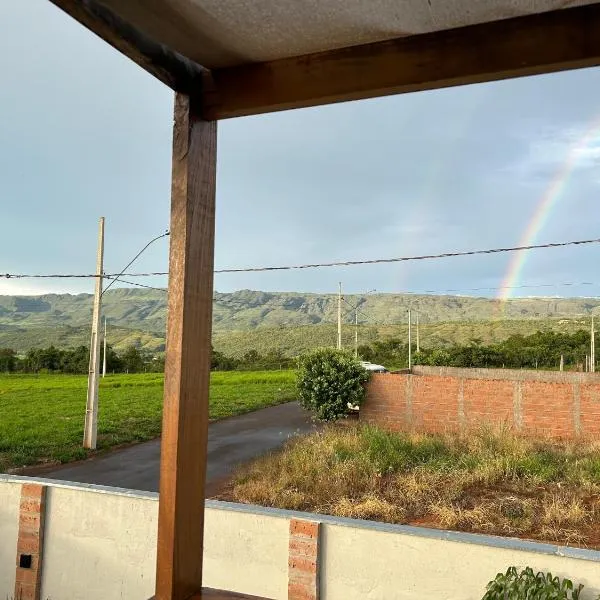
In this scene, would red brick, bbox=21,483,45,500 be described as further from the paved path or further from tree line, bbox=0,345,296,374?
tree line, bbox=0,345,296,374

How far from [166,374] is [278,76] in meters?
1.04

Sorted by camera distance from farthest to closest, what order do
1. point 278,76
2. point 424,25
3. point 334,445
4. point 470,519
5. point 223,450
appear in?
point 223,450, point 334,445, point 470,519, point 278,76, point 424,25

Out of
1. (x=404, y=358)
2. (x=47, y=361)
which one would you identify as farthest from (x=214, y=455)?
(x=47, y=361)

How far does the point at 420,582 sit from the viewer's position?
355 cm

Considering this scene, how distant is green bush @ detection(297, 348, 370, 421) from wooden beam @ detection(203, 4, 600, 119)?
11003 millimetres

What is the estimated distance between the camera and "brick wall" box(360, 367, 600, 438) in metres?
10.9

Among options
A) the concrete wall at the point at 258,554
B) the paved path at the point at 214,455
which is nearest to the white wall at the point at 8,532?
the concrete wall at the point at 258,554

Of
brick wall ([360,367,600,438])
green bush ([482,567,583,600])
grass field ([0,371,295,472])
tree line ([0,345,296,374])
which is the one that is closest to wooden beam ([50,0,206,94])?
green bush ([482,567,583,600])

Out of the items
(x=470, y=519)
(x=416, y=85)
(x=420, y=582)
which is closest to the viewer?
(x=416, y=85)

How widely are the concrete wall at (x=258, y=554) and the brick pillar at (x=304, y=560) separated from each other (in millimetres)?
28

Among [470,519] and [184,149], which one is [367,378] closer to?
[470,519]

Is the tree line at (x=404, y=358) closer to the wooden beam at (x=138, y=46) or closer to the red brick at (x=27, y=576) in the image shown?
the red brick at (x=27, y=576)

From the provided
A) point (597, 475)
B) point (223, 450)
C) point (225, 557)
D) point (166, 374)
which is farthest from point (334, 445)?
point (166, 374)


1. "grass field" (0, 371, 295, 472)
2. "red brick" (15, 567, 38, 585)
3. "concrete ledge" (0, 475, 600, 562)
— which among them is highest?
"concrete ledge" (0, 475, 600, 562)
